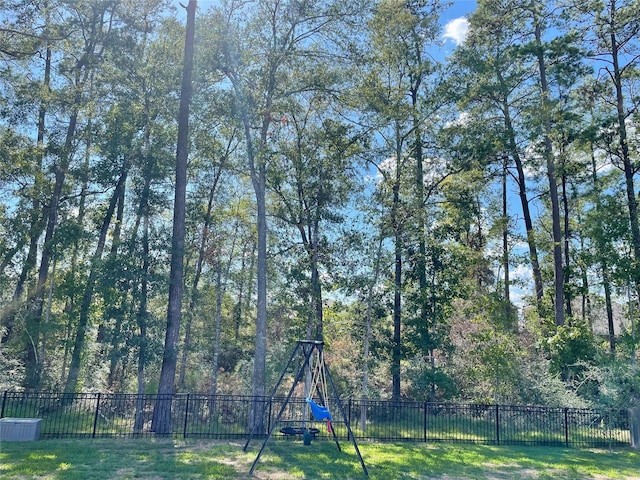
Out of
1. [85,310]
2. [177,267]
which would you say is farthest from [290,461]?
[85,310]

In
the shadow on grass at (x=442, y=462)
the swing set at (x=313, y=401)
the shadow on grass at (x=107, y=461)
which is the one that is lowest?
the shadow on grass at (x=442, y=462)

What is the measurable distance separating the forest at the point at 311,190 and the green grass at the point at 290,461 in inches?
136

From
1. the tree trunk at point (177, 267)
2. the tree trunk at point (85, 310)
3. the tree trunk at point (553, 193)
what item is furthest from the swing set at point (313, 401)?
the tree trunk at point (553, 193)

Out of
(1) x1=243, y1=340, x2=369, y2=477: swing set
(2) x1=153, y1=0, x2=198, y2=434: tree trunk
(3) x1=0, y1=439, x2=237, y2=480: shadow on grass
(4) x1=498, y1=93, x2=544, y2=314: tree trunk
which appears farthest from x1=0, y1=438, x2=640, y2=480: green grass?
(4) x1=498, y1=93, x2=544, y2=314: tree trunk

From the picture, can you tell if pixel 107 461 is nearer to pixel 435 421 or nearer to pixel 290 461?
pixel 290 461

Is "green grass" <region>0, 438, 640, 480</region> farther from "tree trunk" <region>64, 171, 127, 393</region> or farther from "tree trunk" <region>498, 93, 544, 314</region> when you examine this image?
"tree trunk" <region>498, 93, 544, 314</region>

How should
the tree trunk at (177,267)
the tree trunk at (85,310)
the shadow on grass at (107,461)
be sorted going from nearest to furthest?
1. the shadow on grass at (107,461)
2. the tree trunk at (177,267)
3. the tree trunk at (85,310)

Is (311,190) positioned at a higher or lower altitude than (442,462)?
higher

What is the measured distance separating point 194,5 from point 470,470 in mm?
14586

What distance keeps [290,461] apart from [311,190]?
10284 mm

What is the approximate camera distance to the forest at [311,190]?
1530 centimetres

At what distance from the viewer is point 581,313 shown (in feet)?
83.8

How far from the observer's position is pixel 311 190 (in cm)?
1734

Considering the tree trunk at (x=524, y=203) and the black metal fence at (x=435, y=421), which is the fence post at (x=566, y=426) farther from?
the tree trunk at (x=524, y=203)
